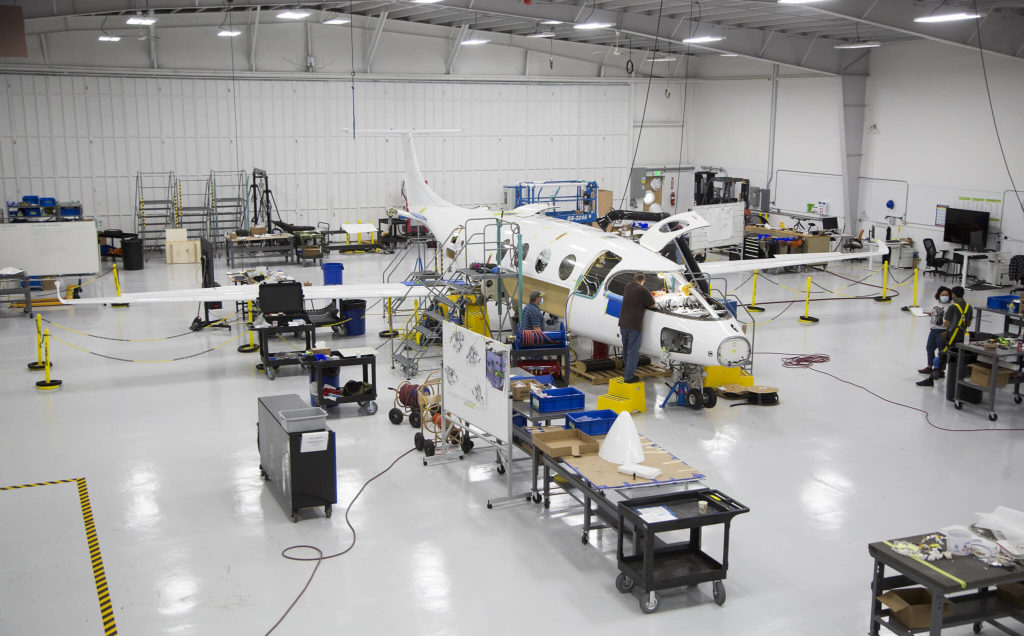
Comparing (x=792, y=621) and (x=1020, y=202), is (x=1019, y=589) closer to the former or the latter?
(x=792, y=621)

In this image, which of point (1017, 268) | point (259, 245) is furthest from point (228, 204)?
point (1017, 268)

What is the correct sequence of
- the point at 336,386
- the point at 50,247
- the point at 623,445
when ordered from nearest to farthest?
1. the point at 623,445
2. the point at 336,386
3. the point at 50,247

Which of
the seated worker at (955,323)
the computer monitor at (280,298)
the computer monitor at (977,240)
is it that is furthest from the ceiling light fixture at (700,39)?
the computer monitor at (280,298)

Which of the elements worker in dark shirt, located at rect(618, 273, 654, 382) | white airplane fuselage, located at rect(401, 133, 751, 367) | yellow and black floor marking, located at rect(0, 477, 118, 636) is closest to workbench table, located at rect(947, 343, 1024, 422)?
white airplane fuselage, located at rect(401, 133, 751, 367)

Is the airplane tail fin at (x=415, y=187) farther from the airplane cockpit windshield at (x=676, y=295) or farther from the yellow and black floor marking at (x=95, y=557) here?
the yellow and black floor marking at (x=95, y=557)

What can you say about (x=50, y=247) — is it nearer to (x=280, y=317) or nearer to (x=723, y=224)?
(x=280, y=317)

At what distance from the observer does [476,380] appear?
38.7ft

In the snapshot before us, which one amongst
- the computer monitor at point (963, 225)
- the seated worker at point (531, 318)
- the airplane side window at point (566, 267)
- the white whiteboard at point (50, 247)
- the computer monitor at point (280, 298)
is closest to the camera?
the seated worker at point (531, 318)

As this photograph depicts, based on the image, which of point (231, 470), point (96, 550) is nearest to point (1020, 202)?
point (231, 470)

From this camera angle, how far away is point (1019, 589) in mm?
8133

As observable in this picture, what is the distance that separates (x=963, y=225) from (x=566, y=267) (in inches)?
703

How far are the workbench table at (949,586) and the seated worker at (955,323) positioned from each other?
30.2 ft

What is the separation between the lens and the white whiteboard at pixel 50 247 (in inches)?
991

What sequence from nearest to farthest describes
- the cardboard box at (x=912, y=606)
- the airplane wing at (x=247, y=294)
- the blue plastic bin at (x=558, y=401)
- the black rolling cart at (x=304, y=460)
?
1. the cardboard box at (x=912, y=606)
2. the black rolling cart at (x=304, y=460)
3. the blue plastic bin at (x=558, y=401)
4. the airplane wing at (x=247, y=294)
